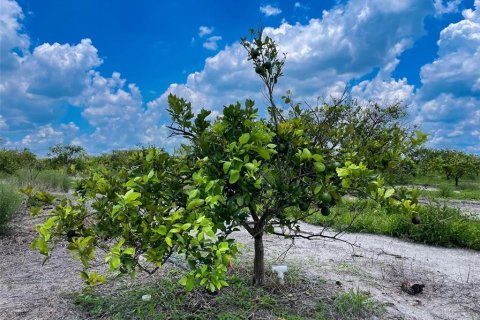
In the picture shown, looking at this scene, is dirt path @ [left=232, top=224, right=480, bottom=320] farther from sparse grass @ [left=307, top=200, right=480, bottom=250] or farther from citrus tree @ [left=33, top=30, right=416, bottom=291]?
citrus tree @ [left=33, top=30, right=416, bottom=291]

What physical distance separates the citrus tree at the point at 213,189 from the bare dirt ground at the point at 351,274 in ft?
3.86

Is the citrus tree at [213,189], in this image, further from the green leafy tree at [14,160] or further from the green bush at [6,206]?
the green leafy tree at [14,160]

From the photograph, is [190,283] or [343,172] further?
[343,172]

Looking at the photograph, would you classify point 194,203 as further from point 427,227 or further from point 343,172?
point 427,227

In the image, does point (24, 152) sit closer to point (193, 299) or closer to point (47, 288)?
point (47, 288)

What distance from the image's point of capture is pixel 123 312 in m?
3.39

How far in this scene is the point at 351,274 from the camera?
4734 mm

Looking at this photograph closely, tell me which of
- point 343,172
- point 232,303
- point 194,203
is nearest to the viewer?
point 194,203

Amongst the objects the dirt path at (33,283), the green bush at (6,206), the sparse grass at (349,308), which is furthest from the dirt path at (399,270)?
the green bush at (6,206)

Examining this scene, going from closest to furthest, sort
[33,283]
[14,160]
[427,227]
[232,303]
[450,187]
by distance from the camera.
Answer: [232,303] < [33,283] < [427,227] < [14,160] < [450,187]

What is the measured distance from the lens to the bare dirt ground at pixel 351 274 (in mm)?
3773

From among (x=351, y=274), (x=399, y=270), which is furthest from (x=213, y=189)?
(x=399, y=270)

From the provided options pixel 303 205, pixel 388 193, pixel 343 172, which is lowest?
pixel 303 205

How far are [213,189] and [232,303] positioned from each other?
4.64 ft
